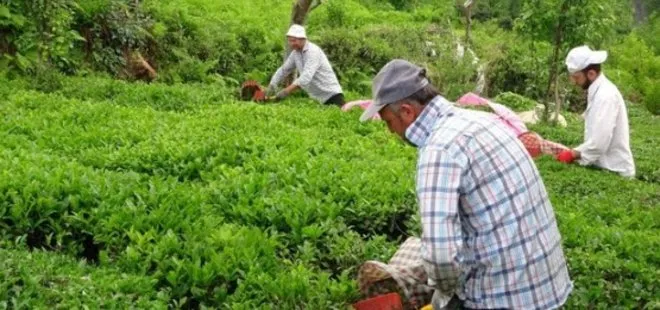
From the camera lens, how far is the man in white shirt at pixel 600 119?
8648 millimetres

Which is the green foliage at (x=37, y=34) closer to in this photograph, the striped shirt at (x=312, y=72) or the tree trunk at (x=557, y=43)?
the striped shirt at (x=312, y=72)

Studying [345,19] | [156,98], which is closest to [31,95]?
[156,98]

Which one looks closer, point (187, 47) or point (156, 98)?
point (156, 98)

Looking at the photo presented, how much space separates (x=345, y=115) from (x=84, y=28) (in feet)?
20.9

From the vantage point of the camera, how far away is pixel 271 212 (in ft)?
20.4

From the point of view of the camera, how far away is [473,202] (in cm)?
394

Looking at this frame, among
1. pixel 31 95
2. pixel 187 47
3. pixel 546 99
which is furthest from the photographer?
pixel 187 47

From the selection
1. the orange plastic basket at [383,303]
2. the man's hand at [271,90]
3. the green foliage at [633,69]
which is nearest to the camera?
the orange plastic basket at [383,303]

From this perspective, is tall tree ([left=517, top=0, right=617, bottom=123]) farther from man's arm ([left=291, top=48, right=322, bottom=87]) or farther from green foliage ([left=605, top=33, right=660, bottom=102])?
green foliage ([left=605, top=33, right=660, bottom=102])

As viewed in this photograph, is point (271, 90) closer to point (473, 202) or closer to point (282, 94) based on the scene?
point (282, 94)

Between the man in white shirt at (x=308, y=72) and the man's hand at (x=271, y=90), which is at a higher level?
the man in white shirt at (x=308, y=72)

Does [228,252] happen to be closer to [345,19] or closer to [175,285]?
[175,285]

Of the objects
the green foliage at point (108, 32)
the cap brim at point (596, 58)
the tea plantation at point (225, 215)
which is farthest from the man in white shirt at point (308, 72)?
the cap brim at point (596, 58)

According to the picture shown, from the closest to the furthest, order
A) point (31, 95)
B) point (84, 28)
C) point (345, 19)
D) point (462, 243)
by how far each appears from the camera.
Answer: point (462, 243)
point (31, 95)
point (84, 28)
point (345, 19)
